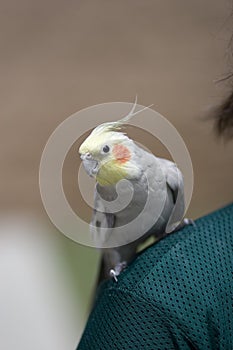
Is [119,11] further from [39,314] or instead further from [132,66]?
[39,314]

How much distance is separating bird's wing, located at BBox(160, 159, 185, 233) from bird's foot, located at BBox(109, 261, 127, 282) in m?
0.09

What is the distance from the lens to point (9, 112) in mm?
1701

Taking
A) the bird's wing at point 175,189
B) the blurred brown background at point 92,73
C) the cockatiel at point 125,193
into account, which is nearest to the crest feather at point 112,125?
the cockatiel at point 125,193

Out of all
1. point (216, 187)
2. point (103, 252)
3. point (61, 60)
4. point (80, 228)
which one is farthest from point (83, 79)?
point (80, 228)

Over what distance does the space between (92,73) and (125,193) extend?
4.24ft

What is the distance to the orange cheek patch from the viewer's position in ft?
2.73

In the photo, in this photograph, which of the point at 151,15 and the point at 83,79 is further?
the point at 151,15

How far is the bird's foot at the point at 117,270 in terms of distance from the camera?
35.3 inches

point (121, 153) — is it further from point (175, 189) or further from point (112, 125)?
point (175, 189)

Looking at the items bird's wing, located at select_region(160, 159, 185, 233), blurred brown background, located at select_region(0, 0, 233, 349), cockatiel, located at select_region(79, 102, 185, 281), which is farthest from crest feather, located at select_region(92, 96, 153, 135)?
blurred brown background, located at select_region(0, 0, 233, 349)

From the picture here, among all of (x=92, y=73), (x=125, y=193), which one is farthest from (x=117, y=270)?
(x=92, y=73)

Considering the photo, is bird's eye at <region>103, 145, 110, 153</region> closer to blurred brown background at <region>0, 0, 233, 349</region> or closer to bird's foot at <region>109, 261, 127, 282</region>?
bird's foot at <region>109, 261, 127, 282</region>

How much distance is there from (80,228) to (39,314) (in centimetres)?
87

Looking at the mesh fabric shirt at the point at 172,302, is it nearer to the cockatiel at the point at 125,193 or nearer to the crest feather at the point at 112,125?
the cockatiel at the point at 125,193
